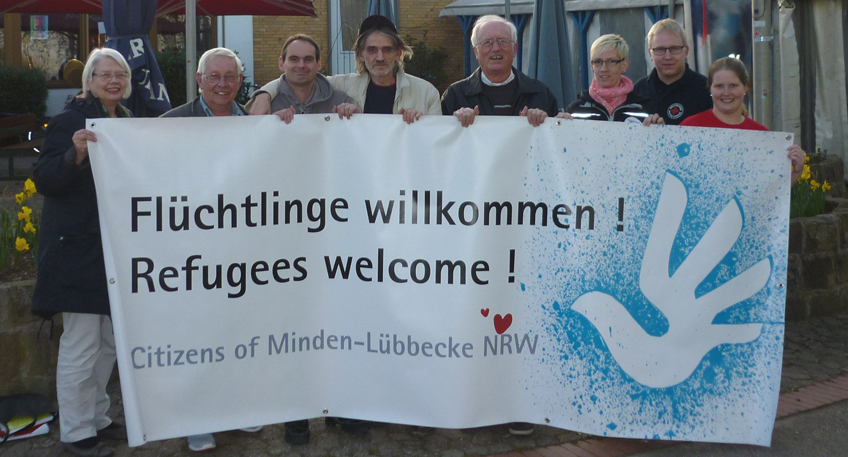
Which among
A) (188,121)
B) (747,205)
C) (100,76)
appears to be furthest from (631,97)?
(100,76)

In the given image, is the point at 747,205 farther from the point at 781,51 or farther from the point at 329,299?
the point at 781,51

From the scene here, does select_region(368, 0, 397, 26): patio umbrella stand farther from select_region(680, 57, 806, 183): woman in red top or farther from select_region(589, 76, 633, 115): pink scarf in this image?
select_region(680, 57, 806, 183): woman in red top

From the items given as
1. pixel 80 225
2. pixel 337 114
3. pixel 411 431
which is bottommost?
pixel 411 431

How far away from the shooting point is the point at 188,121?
3.55 meters

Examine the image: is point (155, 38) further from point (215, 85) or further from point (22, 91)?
point (215, 85)

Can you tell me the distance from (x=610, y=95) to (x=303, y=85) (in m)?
1.58

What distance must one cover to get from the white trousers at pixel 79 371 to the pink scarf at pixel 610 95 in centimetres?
266

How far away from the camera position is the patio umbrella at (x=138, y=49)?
5883 millimetres

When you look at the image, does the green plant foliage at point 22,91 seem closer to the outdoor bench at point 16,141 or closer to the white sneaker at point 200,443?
the outdoor bench at point 16,141

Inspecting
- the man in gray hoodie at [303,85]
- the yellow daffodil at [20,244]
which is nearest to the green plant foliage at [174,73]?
the yellow daffodil at [20,244]

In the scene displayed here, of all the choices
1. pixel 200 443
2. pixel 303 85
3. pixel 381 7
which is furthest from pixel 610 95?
pixel 381 7

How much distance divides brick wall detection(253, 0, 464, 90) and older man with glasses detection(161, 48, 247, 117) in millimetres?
16252

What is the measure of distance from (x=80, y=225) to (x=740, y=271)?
3000 millimetres

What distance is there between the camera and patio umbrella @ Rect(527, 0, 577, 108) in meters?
6.93
